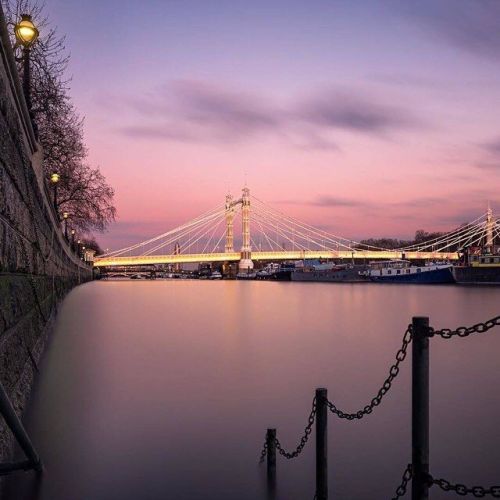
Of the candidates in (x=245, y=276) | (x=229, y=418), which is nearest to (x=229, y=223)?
(x=245, y=276)

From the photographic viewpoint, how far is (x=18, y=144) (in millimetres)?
6219

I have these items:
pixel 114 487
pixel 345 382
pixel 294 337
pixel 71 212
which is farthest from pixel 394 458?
pixel 71 212

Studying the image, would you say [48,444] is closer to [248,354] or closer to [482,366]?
[248,354]

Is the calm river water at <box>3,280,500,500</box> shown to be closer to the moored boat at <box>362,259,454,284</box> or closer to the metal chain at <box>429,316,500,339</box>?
the metal chain at <box>429,316,500,339</box>

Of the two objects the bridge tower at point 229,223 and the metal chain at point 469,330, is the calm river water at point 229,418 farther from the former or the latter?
the bridge tower at point 229,223

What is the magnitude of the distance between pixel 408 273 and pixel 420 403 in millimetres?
75801

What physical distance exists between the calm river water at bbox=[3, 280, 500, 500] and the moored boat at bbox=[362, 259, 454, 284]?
58.8 m

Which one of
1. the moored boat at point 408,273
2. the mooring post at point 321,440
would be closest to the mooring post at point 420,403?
the mooring post at point 321,440

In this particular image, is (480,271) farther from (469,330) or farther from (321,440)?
(469,330)

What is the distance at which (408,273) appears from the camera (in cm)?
7638

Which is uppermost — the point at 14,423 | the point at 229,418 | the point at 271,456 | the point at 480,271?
→ the point at 480,271

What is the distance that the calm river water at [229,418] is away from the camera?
5043mm

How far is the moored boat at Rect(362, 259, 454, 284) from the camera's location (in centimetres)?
7212

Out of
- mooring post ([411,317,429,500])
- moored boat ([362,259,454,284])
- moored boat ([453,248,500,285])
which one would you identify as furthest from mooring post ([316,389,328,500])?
moored boat ([362,259,454,284])
